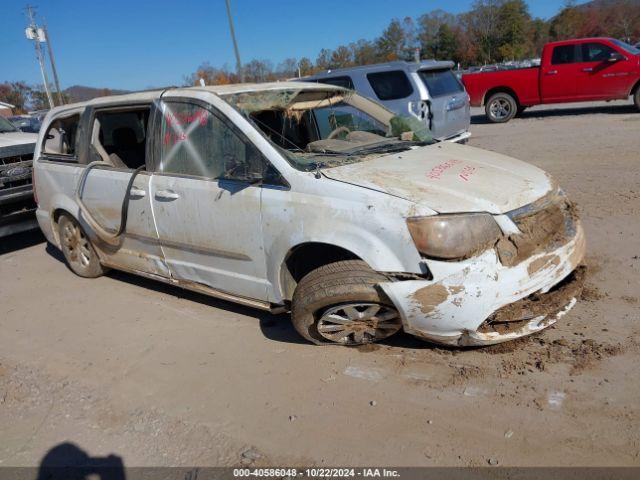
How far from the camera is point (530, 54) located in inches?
2143

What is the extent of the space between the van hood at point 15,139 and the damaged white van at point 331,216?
8.62 feet

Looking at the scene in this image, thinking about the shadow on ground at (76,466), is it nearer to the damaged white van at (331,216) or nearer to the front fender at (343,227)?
the damaged white van at (331,216)

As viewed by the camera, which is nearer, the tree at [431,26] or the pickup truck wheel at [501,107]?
the pickup truck wheel at [501,107]

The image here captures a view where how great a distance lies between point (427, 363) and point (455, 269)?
71 centimetres

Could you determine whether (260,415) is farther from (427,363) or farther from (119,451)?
(427,363)

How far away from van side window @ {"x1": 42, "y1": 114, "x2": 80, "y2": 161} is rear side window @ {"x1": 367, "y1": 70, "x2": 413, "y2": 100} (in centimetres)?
562

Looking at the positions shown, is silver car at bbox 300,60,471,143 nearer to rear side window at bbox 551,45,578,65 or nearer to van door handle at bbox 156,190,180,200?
rear side window at bbox 551,45,578,65

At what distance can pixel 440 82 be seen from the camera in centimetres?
948

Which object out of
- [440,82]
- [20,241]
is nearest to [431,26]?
[440,82]

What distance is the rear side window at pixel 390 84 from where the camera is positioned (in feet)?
29.6

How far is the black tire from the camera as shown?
5.13 metres

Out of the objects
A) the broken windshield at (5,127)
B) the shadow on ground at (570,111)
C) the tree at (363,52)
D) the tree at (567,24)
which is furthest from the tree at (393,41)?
the broken windshield at (5,127)

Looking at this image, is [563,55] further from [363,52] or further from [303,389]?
[363,52]

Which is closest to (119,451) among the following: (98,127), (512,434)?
(512,434)
